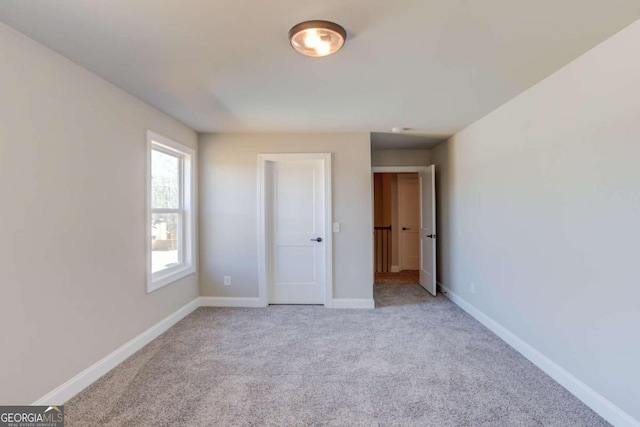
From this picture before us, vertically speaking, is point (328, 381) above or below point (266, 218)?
below

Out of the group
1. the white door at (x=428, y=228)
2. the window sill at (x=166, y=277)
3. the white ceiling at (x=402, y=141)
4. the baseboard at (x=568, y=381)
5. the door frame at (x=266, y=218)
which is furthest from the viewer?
the white door at (x=428, y=228)

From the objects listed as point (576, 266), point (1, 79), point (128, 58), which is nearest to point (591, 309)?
point (576, 266)

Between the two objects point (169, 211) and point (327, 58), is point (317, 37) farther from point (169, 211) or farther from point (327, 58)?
point (169, 211)

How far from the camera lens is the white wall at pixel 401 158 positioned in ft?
17.2

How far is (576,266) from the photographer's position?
2.16m

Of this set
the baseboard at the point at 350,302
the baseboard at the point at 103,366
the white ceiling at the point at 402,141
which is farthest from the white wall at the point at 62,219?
the white ceiling at the point at 402,141

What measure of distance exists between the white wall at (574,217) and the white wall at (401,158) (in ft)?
5.96

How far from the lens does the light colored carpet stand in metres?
1.95

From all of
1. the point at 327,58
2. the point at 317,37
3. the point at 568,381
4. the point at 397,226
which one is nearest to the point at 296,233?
the point at 327,58

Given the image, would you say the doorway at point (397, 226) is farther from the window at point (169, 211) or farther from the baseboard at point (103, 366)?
the baseboard at point (103, 366)

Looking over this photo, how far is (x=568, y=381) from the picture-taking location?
2.22m

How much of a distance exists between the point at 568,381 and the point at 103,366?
3.50 meters

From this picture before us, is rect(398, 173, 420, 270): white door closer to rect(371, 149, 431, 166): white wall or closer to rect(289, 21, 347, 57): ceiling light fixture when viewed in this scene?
rect(371, 149, 431, 166): white wall

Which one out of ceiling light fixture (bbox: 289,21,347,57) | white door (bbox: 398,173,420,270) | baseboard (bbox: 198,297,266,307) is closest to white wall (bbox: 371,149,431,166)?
white door (bbox: 398,173,420,270)
